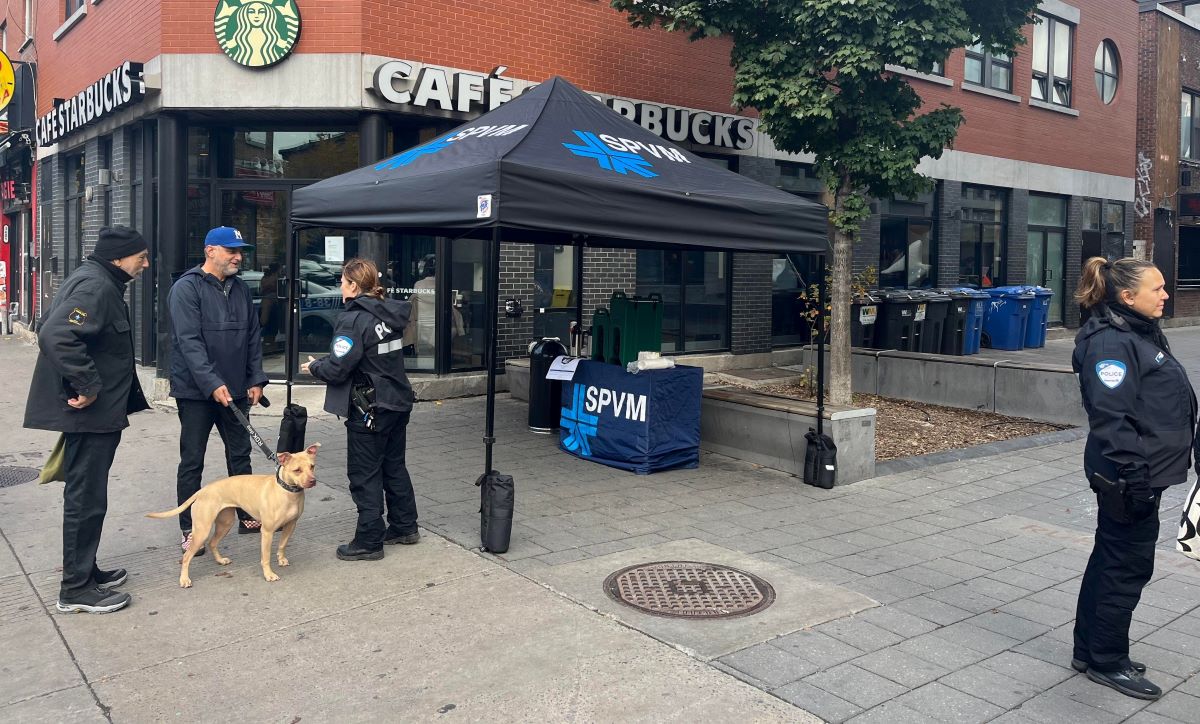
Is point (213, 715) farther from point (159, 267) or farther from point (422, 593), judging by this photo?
point (159, 267)

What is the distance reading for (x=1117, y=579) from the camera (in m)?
4.24

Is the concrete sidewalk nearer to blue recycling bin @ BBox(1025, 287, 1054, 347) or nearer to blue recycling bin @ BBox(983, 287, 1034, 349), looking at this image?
blue recycling bin @ BBox(983, 287, 1034, 349)

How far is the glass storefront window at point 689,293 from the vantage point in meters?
14.1

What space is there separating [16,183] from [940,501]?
67.2ft

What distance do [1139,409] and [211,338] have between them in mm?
4910

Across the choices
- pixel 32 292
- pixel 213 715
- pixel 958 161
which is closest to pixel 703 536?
pixel 213 715

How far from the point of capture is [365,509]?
5840mm

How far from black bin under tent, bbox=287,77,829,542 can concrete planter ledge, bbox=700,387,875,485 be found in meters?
0.32

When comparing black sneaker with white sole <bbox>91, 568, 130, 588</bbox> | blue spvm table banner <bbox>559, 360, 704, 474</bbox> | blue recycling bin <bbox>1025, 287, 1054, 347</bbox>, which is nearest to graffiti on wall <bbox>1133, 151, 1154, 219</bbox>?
blue recycling bin <bbox>1025, 287, 1054, 347</bbox>

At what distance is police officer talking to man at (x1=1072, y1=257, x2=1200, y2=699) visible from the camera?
13.6 feet

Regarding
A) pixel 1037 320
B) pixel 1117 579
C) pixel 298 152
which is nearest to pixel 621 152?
pixel 1117 579

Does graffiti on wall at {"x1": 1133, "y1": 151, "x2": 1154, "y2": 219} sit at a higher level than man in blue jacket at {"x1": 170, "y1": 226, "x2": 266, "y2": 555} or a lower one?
higher

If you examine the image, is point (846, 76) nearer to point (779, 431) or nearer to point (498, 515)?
point (779, 431)

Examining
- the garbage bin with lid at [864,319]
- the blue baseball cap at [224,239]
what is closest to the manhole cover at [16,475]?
the blue baseball cap at [224,239]
